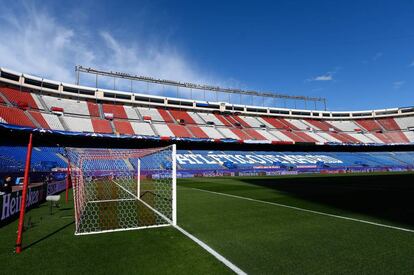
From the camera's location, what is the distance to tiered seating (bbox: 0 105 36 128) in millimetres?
30659

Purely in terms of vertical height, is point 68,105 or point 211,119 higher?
point 68,105

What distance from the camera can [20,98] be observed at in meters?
38.2

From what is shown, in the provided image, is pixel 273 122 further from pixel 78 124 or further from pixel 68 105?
pixel 68 105

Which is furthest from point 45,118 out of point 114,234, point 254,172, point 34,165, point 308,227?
point 308,227

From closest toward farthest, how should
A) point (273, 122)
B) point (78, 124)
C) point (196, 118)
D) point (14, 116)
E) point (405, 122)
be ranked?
1. point (14, 116)
2. point (78, 124)
3. point (196, 118)
4. point (273, 122)
5. point (405, 122)

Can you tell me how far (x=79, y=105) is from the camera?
45.1 m

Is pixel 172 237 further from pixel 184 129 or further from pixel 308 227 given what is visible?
pixel 184 129

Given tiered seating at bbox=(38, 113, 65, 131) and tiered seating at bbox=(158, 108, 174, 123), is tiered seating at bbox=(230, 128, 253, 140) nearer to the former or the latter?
tiered seating at bbox=(158, 108, 174, 123)

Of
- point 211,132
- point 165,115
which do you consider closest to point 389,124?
point 211,132

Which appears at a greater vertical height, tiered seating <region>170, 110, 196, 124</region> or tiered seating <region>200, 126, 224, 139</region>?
tiered seating <region>170, 110, 196, 124</region>

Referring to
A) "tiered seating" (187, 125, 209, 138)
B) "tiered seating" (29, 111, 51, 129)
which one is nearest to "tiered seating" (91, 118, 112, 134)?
"tiered seating" (29, 111, 51, 129)

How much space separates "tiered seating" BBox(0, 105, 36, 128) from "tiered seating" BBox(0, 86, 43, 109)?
7.89 feet

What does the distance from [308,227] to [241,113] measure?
179ft

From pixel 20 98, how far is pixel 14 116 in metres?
7.25
